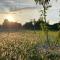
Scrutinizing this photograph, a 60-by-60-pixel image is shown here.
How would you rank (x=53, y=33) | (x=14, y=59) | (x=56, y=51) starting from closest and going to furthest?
(x=14, y=59), (x=56, y=51), (x=53, y=33)

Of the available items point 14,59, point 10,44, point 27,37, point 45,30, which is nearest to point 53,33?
point 45,30

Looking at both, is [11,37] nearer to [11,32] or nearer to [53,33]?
[11,32]

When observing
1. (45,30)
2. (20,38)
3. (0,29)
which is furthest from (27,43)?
(45,30)

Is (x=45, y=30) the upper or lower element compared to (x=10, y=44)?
lower

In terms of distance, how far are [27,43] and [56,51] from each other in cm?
143

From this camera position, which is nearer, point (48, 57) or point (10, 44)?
point (48, 57)

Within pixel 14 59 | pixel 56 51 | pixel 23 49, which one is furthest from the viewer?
pixel 56 51

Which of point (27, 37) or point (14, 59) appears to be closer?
point (14, 59)

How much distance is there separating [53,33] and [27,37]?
298 cm

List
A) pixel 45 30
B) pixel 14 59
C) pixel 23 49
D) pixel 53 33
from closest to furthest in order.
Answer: pixel 14 59
pixel 23 49
pixel 53 33
pixel 45 30

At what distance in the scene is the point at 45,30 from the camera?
1842 cm

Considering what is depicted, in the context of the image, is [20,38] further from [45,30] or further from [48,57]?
[45,30]

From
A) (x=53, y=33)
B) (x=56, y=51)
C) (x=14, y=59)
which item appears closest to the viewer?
(x=14, y=59)

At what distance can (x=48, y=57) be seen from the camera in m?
12.0
